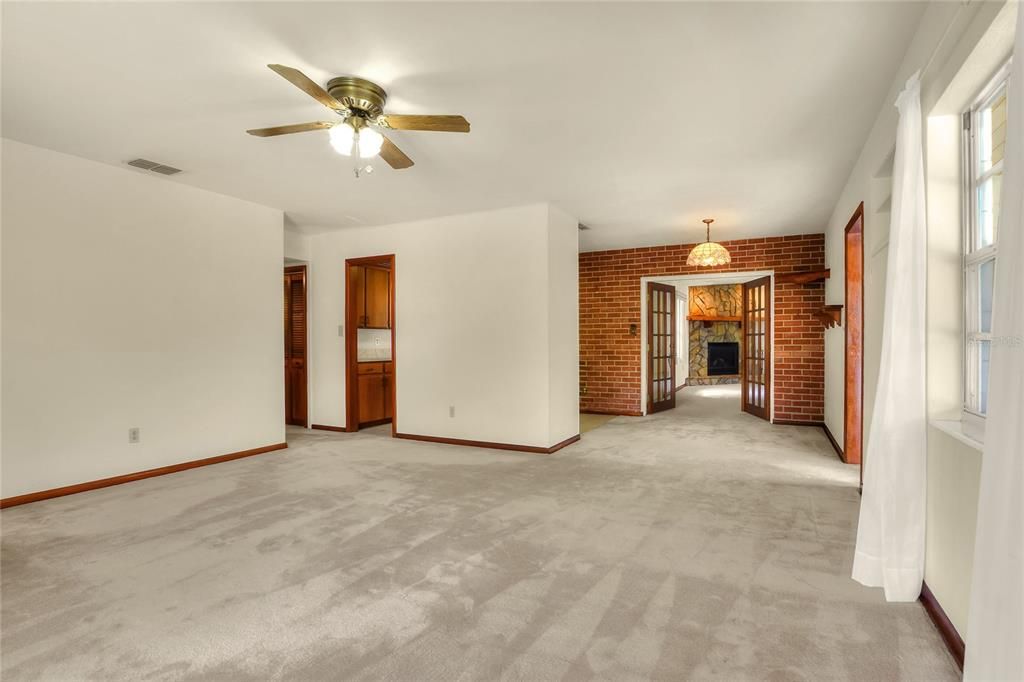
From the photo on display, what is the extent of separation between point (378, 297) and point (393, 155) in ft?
13.0

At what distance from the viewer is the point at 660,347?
26.8 ft

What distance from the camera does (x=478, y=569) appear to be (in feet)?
8.02

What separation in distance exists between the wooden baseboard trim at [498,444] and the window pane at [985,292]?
3599 millimetres

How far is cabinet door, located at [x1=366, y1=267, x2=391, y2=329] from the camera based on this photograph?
6660mm

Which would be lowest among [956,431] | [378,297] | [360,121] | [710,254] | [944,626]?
[944,626]

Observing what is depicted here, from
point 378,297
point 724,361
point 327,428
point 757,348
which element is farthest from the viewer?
point 724,361

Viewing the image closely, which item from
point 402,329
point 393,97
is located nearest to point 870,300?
point 393,97

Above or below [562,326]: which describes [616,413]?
below

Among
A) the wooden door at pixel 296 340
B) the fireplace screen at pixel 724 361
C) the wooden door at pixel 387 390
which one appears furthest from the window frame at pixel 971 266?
the fireplace screen at pixel 724 361

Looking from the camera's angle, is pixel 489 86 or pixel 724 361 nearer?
pixel 489 86

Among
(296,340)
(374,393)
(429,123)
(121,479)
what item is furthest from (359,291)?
(429,123)

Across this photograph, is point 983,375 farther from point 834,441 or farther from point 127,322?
point 127,322

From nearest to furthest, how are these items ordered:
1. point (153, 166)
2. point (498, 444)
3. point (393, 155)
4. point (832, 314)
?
point (393, 155) → point (153, 166) → point (832, 314) → point (498, 444)

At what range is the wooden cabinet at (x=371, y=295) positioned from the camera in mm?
6410
